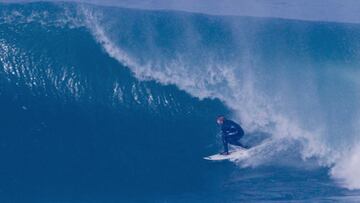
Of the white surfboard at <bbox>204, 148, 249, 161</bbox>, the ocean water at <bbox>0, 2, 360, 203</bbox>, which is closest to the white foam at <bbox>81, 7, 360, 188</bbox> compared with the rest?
the ocean water at <bbox>0, 2, 360, 203</bbox>

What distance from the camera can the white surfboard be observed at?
14734 mm

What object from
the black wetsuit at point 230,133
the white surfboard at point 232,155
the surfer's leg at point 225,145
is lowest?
the white surfboard at point 232,155

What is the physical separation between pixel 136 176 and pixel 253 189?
9.37 ft

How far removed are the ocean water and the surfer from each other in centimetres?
56

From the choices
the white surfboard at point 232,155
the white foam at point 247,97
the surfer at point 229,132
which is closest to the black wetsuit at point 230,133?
the surfer at point 229,132

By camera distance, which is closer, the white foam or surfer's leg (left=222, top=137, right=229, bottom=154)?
surfer's leg (left=222, top=137, right=229, bottom=154)

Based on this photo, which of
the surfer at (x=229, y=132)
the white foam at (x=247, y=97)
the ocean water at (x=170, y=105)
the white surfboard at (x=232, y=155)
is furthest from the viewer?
the white foam at (x=247, y=97)

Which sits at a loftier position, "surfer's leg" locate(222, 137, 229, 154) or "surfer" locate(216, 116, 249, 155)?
"surfer" locate(216, 116, 249, 155)

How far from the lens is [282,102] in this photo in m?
16.4

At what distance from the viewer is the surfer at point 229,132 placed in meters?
14.6

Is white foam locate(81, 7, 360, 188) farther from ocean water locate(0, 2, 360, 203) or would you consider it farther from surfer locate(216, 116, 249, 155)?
surfer locate(216, 116, 249, 155)

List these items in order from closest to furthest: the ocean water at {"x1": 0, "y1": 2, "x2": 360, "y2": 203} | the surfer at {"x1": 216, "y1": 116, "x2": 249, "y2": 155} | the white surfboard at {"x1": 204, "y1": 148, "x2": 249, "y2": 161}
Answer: the ocean water at {"x1": 0, "y1": 2, "x2": 360, "y2": 203} → the surfer at {"x1": 216, "y1": 116, "x2": 249, "y2": 155} → the white surfboard at {"x1": 204, "y1": 148, "x2": 249, "y2": 161}

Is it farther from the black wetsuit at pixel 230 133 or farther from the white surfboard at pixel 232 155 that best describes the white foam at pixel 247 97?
the black wetsuit at pixel 230 133

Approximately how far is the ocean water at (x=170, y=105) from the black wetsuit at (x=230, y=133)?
55 centimetres
